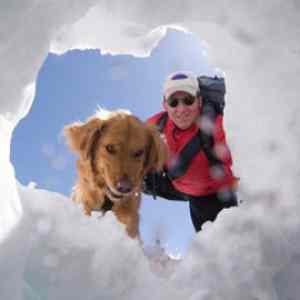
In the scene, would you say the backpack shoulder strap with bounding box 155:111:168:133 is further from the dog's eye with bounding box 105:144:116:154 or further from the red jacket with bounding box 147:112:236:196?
the dog's eye with bounding box 105:144:116:154

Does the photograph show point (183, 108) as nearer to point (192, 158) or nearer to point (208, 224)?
point (192, 158)

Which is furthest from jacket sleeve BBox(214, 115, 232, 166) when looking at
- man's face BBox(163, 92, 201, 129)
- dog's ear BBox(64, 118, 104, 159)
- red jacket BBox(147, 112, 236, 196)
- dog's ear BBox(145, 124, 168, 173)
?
dog's ear BBox(64, 118, 104, 159)

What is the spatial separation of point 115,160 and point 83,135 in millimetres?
377

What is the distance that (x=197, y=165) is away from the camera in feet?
15.1

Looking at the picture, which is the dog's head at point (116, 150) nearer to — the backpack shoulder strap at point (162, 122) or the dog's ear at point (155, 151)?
the dog's ear at point (155, 151)

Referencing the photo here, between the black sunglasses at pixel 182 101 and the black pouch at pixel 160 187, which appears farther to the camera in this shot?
the black pouch at pixel 160 187

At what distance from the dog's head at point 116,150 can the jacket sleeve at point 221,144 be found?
451 millimetres

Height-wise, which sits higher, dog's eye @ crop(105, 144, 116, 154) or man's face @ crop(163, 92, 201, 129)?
man's face @ crop(163, 92, 201, 129)

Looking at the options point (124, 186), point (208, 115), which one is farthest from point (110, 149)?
point (208, 115)

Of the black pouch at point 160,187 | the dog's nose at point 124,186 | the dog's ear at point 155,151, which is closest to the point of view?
the dog's nose at point 124,186

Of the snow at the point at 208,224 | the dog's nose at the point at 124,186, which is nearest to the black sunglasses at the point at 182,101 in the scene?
the dog's nose at the point at 124,186

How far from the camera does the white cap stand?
14.8 feet

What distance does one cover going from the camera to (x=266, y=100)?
10.2 ft

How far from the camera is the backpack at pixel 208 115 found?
439 centimetres
